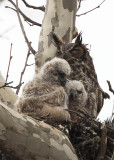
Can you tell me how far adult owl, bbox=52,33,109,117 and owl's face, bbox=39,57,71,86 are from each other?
21.8 inches

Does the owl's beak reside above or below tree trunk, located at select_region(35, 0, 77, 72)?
below

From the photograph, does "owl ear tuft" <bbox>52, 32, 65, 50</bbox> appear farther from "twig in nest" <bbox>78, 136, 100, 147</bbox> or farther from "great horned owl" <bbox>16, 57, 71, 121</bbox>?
"twig in nest" <bbox>78, 136, 100, 147</bbox>

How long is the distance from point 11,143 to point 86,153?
1.30m

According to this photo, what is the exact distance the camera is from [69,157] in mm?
3115

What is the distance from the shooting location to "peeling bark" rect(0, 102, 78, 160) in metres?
2.79

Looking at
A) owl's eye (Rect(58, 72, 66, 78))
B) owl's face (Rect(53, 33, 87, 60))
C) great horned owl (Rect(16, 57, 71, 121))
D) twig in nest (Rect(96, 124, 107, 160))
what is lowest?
twig in nest (Rect(96, 124, 107, 160))

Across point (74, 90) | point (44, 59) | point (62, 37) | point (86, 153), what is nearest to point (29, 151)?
point (86, 153)

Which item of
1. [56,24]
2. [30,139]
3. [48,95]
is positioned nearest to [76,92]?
[48,95]

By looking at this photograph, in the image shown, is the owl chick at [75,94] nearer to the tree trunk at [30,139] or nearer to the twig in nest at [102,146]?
the twig in nest at [102,146]

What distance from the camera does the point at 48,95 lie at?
14.4 ft

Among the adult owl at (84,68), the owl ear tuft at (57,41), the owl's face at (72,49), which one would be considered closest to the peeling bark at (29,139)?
the adult owl at (84,68)

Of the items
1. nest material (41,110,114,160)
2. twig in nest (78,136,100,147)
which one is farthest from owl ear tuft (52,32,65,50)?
twig in nest (78,136,100,147)

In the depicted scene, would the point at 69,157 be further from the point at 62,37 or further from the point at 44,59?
the point at 62,37

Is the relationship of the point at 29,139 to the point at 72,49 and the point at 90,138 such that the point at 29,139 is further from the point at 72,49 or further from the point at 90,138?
the point at 72,49
